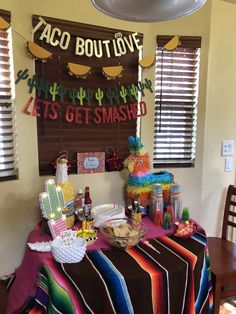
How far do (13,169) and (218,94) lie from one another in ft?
5.60

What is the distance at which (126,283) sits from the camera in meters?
1.21

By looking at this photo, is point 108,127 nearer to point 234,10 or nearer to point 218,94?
point 218,94

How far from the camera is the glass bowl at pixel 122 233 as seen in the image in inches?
55.5

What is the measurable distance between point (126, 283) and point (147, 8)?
45.5 inches

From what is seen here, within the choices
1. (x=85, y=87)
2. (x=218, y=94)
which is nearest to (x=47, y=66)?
(x=85, y=87)

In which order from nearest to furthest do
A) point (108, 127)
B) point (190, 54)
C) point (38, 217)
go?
point (38, 217) → point (108, 127) → point (190, 54)

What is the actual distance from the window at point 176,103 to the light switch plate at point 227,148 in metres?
0.29

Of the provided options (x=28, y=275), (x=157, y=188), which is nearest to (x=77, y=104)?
(x=157, y=188)

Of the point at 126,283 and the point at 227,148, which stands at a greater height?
the point at 227,148

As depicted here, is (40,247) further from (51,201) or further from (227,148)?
(227,148)

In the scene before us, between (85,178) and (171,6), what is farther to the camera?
(85,178)

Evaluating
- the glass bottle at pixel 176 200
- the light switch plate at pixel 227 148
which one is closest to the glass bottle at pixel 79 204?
the glass bottle at pixel 176 200

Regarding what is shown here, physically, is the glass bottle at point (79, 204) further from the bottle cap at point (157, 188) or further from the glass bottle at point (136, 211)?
the bottle cap at point (157, 188)

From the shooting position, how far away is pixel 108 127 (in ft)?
6.56
